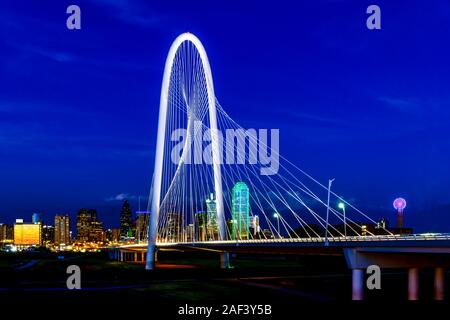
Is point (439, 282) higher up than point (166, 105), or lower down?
lower down

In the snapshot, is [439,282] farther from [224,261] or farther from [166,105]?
[224,261]

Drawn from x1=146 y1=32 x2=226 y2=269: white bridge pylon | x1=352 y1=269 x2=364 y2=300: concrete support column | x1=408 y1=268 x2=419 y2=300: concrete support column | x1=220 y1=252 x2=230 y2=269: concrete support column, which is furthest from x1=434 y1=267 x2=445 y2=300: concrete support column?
x1=220 y1=252 x2=230 y2=269: concrete support column

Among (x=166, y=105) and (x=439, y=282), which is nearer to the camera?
(x=439, y=282)

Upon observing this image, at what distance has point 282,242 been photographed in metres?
51.1

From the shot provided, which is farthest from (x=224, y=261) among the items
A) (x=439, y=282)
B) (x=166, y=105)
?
(x=439, y=282)

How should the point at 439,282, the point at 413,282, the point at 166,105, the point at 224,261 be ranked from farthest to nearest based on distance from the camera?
the point at 224,261, the point at 166,105, the point at 439,282, the point at 413,282

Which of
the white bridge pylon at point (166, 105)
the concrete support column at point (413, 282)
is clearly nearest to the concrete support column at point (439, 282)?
Result: the concrete support column at point (413, 282)

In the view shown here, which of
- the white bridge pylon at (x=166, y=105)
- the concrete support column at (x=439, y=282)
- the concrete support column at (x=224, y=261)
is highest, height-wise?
the white bridge pylon at (x=166, y=105)

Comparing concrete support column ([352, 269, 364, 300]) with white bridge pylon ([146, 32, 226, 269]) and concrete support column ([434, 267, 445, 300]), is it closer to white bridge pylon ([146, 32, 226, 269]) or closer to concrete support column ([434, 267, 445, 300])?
concrete support column ([434, 267, 445, 300])

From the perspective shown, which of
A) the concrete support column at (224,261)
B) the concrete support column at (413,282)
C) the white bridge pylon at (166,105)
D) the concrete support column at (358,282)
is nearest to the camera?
the concrete support column at (358,282)

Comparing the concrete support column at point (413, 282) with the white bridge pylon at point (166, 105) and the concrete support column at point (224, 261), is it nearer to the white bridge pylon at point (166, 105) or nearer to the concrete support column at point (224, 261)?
the white bridge pylon at point (166, 105)

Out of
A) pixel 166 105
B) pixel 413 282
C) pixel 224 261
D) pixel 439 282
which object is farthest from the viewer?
pixel 224 261
